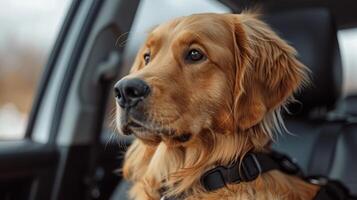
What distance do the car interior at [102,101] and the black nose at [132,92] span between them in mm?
1059

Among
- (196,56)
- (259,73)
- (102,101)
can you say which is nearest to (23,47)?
(102,101)

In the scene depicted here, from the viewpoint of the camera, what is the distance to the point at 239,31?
8.00ft

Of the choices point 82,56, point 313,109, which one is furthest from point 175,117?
point 313,109

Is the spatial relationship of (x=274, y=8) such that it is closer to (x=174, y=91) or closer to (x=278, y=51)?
(x=278, y=51)

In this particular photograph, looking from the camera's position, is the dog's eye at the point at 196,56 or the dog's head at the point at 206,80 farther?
the dog's eye at the point at 196,56

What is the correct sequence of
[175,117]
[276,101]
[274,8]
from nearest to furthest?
1. [175,117]
2. [276,101]
3. [274,8]

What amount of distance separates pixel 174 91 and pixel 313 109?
4.96 feet

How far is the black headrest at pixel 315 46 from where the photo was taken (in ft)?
10.9

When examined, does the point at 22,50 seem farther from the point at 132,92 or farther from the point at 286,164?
the point at 286,164

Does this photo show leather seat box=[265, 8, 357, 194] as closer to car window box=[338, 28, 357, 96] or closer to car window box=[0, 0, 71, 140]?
car window box=[338, 28, 357, 96]

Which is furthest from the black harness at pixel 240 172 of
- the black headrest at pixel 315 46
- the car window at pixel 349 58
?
the car window at pixel 349 58

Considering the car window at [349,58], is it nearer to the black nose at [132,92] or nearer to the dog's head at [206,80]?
the dog's head at [206,80]

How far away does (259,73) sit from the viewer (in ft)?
7.78

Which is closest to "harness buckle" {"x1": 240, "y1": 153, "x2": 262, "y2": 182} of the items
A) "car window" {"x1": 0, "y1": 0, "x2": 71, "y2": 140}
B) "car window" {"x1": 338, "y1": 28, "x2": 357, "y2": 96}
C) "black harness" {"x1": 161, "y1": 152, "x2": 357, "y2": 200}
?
"black harness" {"x1": 161, "y1": 152, "x2": 357, "y2": 200}
